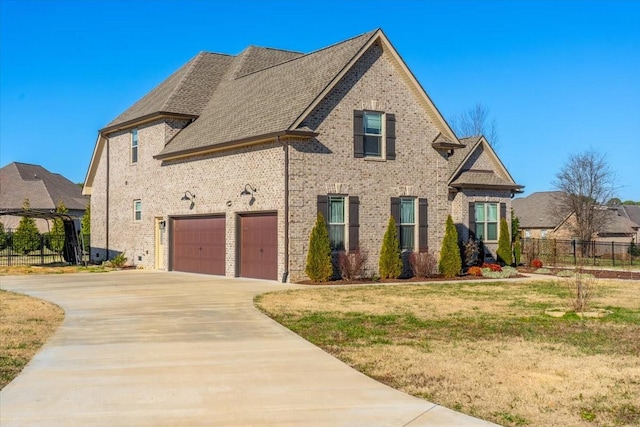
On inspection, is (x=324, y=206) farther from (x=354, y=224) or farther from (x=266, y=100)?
(x=266, y=100)

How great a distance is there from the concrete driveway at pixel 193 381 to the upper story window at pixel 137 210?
1862cm

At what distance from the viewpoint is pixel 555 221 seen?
6856cm

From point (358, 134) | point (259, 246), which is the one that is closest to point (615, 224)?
point (358, 134)

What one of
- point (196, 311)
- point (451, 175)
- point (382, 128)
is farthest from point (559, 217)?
point (196, 311)

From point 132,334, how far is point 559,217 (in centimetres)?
6109

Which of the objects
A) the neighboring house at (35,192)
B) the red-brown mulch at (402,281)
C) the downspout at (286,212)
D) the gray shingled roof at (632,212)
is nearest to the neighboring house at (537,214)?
the gray shingled roof at (632,212)

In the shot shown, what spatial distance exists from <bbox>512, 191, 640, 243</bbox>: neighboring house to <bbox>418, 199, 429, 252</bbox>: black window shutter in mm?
38396

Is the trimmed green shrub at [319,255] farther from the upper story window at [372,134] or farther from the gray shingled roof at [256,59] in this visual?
the gray shingled roof at [256,59]

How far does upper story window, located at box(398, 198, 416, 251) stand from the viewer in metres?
26.1

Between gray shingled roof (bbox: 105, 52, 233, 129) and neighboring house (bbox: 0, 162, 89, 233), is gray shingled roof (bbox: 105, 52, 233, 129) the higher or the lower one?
the higher one

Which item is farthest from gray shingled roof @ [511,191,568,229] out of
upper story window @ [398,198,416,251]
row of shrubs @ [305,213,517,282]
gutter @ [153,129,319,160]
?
gutter @ [153,129,319,160]

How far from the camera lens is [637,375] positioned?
28.5 feet

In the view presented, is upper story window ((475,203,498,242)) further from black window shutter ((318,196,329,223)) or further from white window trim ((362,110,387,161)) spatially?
black window shutter ((318,196,329,223))

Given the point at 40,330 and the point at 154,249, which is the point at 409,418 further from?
the point at 154,249
